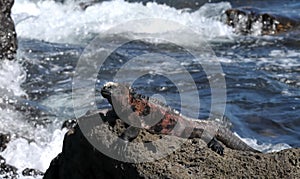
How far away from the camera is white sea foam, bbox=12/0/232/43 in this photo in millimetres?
13484

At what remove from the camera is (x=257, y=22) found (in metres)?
13.6

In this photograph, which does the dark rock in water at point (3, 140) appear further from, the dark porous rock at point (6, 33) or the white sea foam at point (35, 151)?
the dark porous rock at point (6, 33)

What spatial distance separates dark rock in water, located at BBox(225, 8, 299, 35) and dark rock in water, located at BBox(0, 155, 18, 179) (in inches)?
314

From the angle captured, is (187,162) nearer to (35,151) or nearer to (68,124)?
(35,151)

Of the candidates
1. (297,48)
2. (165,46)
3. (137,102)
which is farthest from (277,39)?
(137,102)

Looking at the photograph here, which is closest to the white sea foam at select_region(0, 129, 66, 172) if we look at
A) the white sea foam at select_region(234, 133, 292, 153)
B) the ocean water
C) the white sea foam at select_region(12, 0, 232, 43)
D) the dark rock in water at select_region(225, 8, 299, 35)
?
the ocean water

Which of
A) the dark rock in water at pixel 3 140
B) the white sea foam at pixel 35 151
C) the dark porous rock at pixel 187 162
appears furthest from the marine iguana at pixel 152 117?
the dark rock in water at pixel 3 140

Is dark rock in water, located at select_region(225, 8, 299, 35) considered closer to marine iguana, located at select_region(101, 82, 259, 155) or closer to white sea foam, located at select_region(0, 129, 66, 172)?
white sea foam, located at select_region(0, 129, 66, 172)

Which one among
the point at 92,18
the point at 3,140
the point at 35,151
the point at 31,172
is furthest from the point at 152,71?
the point at 92,18

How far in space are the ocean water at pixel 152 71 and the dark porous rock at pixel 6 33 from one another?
0.18 meters

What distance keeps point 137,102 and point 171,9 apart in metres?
11.3

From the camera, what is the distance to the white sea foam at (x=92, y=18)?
13.5 m

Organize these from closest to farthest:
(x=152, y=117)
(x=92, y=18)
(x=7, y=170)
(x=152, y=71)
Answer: (x=152, y=117) → (x=7, y=170) → (x=152, y=71) → (x=92, y=18)

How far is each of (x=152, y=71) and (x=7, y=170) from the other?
4619mm
